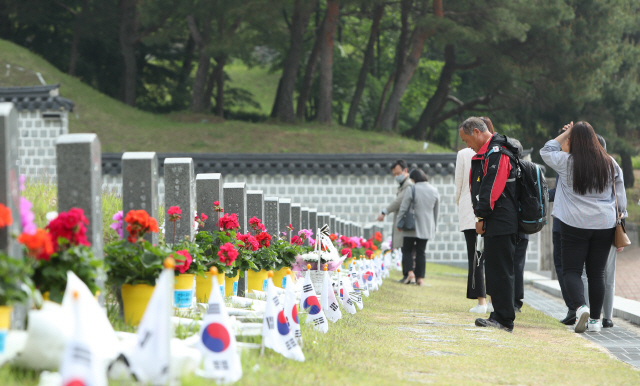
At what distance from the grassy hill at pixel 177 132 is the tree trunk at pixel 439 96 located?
5641mm

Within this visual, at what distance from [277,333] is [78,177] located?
4.24ft

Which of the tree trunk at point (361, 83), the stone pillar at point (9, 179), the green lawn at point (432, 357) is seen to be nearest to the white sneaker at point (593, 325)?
the green lawn at point (432, 357)

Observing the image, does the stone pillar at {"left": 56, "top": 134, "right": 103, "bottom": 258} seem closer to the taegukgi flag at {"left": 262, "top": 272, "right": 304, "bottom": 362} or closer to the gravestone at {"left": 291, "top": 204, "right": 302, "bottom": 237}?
the taegukgi flag at {"left": 262, "top": 272, "right": 304, "bottom": 362}

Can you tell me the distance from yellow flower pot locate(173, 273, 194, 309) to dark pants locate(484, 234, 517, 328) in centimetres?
264

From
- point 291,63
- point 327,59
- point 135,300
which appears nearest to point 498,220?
point 135,300

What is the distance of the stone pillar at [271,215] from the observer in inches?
303

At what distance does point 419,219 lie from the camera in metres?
10.8

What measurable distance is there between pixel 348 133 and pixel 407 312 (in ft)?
53.0

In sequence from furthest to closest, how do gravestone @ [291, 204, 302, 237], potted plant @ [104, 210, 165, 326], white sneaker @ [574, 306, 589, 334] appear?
gravestone @ [291, 204, 302, 237], white sneaker @ [574, 306, 589, 334], potted plant @ [104, 210, 165, 326]

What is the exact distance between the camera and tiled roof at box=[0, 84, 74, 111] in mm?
18203

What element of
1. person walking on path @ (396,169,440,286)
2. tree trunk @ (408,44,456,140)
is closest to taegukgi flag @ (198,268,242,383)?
person walking on path @ (396,169,440,286)

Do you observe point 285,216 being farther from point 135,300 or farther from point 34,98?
point 34,98

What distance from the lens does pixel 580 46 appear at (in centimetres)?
2420

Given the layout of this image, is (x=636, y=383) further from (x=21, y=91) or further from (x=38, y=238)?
(x=21, y=91)
